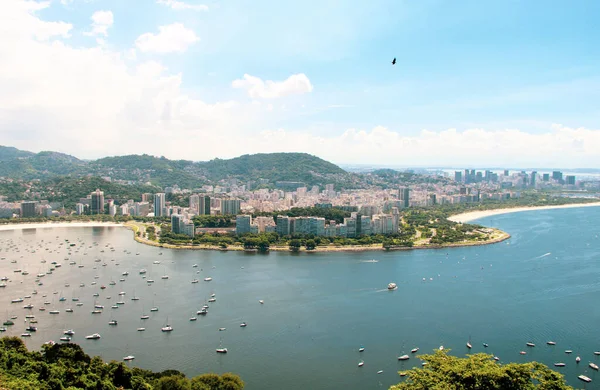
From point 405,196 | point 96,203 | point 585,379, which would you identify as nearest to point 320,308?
point 585,379

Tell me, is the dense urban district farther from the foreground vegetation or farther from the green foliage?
the foreground vegetation

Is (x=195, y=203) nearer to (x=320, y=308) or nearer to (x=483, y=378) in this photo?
(x=320, y=308)

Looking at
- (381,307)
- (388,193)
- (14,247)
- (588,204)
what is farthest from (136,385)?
(588,204)

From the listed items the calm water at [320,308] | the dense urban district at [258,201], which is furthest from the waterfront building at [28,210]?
the calm water at [320,308]

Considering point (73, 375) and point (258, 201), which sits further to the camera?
point (258, 201)

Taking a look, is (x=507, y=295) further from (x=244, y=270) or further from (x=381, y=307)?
(x=244, y=270)

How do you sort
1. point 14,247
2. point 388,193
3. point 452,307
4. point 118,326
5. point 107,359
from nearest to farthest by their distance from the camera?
point 107,359
point 118,326
point 452,307
point 14,247
point 388,193
